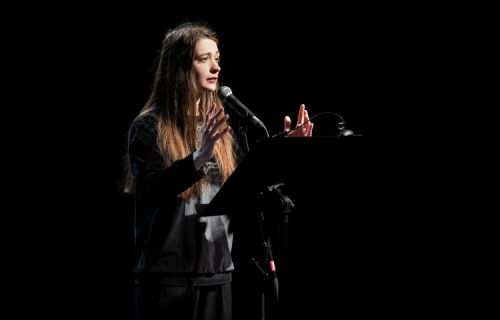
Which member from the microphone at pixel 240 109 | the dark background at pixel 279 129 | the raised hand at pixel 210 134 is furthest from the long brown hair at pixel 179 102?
the dark background at pixel 279 129

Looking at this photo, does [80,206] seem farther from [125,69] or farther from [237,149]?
[237,149]

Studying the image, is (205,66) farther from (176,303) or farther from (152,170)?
(176,303)

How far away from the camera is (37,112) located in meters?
2.54

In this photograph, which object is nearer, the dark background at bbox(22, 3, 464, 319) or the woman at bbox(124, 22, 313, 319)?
the woman at bbox(124, 22, 313, 319)

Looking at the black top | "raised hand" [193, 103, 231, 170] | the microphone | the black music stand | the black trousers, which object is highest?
the microphone

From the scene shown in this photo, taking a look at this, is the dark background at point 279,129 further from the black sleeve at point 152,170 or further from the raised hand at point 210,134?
the raised hand at point 210,134

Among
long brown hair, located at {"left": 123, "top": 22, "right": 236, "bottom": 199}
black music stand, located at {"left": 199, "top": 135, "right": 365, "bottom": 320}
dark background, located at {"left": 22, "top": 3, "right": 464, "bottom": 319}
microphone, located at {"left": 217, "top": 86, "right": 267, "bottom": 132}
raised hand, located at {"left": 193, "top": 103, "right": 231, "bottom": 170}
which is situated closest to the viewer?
black music stand, located at {"left": 199, "top": 135, "right": 365, "bottom": 320}

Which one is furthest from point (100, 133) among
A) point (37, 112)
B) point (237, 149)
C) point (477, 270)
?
point (477, 270)

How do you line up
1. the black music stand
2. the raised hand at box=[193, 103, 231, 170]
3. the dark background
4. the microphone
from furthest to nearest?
the dark background, the microphone, the raised hand at box=[193, 103, 231, 170], the black music stand

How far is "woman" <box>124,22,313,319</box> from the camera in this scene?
1408 mm

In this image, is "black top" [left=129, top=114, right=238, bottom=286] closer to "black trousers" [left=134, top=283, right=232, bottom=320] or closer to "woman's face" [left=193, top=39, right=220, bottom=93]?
"black trousers" [left=134, top=283, right=232, bottom=320]

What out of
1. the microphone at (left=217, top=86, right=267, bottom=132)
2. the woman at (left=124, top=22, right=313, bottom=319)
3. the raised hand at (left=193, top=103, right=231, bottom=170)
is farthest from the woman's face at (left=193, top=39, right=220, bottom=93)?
the raised hand at (left=193, top=103, right=231, bottom=170)

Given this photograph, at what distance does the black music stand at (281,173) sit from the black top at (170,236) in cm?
26

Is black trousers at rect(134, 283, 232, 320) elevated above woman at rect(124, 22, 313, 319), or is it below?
below
